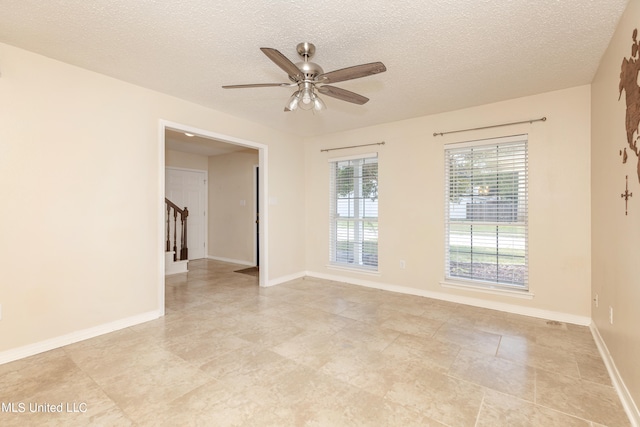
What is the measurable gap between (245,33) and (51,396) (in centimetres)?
284

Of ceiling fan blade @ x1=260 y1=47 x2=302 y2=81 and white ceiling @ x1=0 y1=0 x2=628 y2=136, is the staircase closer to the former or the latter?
white ceiling @ x1=0 y1=0 x2=628 y2=136

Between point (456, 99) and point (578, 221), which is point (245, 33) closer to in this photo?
point (456, 99)

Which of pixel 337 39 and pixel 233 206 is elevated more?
pixel 337 39

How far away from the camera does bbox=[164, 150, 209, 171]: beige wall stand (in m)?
6.57

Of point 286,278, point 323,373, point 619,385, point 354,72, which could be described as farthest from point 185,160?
point 619,385

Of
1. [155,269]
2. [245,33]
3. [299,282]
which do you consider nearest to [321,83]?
[245,33]

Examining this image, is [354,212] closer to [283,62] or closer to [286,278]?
[286,278]

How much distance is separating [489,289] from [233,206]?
543 cm

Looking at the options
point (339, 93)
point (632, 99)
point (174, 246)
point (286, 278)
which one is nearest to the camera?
point (632, 99)

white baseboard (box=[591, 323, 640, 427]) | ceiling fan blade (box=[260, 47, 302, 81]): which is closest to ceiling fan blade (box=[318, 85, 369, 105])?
ceiling fan blade (box=[260, 47, 302, 81])

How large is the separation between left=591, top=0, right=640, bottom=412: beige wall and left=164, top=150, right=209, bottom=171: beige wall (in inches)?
281

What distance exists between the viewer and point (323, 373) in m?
2.16

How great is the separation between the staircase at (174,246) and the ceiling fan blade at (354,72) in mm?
4399

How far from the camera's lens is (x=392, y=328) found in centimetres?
298
